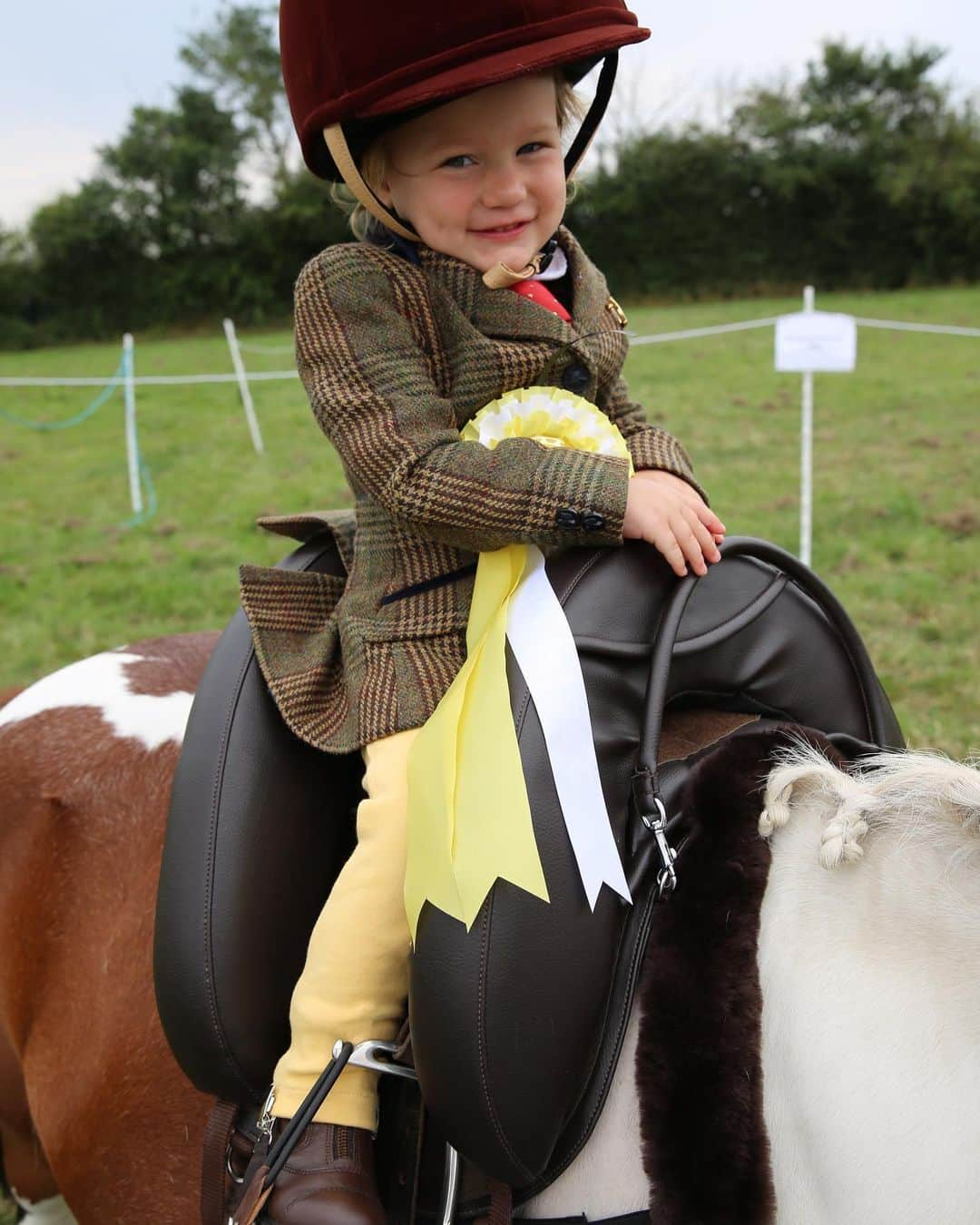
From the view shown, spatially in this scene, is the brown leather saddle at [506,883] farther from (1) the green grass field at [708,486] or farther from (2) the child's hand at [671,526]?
(1) the green grass field at [708,486]

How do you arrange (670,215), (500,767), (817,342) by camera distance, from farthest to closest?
1. (670,215)
2. (817,342)
3. (500,767)

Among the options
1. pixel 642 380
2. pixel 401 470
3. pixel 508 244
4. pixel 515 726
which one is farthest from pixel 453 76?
pixel 642 380

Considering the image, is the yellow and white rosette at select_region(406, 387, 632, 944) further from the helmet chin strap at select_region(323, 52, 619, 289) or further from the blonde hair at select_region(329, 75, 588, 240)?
the blonde hair at select_region(329, 75, 588, 240)

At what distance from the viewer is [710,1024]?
1233 millimetres

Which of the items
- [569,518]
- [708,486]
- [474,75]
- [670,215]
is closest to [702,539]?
[569,518]

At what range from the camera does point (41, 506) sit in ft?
32.4

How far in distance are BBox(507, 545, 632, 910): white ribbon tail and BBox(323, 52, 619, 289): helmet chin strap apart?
558 millimetres

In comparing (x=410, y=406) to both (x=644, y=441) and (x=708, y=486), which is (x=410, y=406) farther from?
(x=708, y=486)

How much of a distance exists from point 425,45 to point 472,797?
1.02 m

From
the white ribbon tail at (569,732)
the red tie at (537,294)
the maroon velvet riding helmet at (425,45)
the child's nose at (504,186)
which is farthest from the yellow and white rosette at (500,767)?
the maroon velvet riding helmet at (425,45)

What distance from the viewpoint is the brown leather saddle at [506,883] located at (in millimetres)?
1251

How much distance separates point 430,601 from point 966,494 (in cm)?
764

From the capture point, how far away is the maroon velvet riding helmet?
144 cm

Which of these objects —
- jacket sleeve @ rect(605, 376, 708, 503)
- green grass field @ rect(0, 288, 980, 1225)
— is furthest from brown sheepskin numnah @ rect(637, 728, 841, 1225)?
green grass field @ rect(0, 288, 980, 1225)
